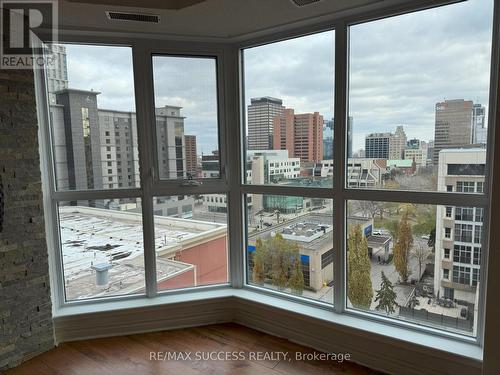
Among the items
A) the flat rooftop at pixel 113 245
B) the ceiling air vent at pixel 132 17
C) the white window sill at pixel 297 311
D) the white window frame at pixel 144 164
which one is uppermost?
the ceiling air vent at pixel 132 17

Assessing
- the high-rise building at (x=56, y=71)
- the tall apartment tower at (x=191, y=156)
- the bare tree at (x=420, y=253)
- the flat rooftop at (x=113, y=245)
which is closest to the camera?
the bare tree at (x=420, y=253)

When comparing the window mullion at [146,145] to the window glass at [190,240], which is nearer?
the window mullion at [146,145]

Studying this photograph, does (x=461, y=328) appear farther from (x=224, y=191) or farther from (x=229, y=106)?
(x=229, y=106)

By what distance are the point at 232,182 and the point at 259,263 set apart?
30.5 inches

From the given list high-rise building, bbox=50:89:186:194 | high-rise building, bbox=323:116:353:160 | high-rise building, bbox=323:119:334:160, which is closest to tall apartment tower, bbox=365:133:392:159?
high-rise building, bbox=323:116:353:160

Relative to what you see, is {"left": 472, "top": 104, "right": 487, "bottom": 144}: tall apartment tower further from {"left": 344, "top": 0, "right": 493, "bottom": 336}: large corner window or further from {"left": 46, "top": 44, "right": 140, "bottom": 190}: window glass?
{"left": 46, "top": 44, "right": 140, "bottom": 190}: window glass

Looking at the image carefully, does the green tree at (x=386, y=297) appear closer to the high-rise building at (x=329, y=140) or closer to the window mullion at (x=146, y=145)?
the high-rise building at (x=329, y=140)

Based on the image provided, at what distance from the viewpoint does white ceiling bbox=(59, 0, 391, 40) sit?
2.03 m

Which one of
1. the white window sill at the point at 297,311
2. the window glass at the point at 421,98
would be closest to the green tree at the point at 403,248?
the window glass at the point at 421,98

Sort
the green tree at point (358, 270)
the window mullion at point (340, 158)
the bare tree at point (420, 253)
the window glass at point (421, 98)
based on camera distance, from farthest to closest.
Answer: the green tree at point (358, 270) → the window mullion at point (340, 158) → the bare tree at point (420, 253) → the window glass at point (421, 98)

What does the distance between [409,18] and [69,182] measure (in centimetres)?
276

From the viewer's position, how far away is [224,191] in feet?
9.53

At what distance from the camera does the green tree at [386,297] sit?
7.57 feet

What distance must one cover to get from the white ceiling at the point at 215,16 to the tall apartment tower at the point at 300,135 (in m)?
0.67
